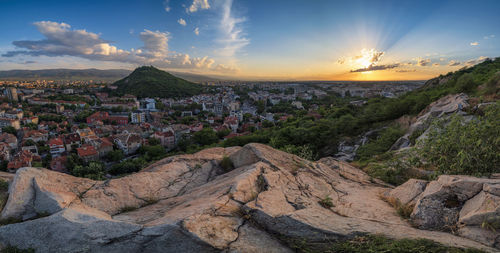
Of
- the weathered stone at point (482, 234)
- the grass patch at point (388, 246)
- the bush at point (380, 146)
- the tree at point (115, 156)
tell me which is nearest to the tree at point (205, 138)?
the tree at point (115, 156)

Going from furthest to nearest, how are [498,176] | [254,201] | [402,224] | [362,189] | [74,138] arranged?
[74,138]
[362,189]
[498,176]
[254,201]
[402,224]

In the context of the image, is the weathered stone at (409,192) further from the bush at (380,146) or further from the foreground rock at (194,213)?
the bush at (380,146)

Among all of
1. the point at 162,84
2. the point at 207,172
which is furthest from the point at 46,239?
the point at 162,84

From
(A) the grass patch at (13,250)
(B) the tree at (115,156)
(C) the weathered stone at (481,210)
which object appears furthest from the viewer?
(B) the tree at (115,156)

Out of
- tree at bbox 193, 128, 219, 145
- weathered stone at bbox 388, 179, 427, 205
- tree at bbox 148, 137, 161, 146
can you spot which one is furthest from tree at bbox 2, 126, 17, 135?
weathered stone at bbox 388, 179, 427, 205

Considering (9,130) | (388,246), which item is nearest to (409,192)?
(388,246)

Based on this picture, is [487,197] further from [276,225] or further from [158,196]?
[158,196]

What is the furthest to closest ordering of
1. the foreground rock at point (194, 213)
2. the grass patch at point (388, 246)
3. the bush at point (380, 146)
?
1. the bush at point (380, 146)
2. the foreground rock at point (194, 213)
3. the grass patch at point (388, 246)
